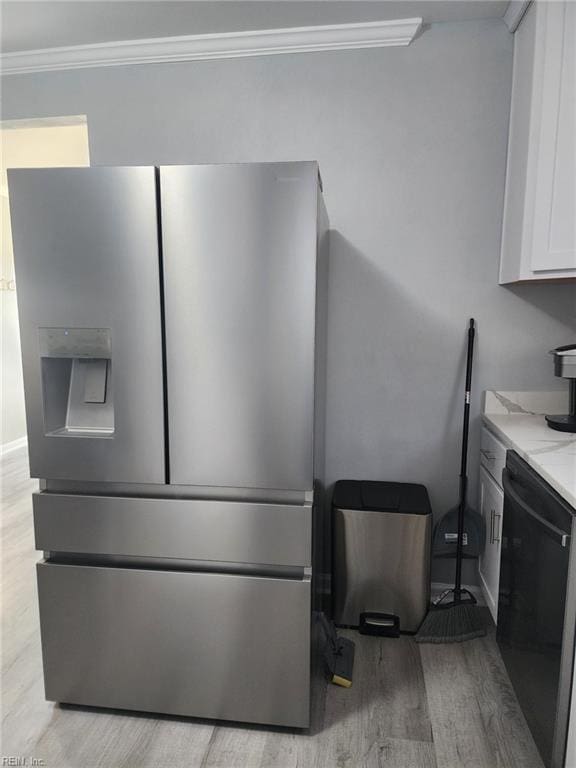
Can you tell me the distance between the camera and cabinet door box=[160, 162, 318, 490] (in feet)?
4.92

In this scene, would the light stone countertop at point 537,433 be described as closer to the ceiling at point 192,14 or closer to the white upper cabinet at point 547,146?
the white upper cabinet at point 547,146

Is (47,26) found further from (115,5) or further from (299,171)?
(299,171)

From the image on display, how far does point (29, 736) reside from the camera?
5.60 feet

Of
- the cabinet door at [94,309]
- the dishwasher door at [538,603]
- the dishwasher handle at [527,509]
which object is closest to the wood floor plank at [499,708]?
the dishwasher door at [538,603]

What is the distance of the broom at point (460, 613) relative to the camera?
86.4 inches

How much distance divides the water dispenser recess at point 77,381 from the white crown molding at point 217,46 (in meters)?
1.46

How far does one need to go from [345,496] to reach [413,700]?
78 centimetres

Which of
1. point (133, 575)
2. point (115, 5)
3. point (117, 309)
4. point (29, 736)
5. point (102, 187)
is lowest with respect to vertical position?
point (29, 736)

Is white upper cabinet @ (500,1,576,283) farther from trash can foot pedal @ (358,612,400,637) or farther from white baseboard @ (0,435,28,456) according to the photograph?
white baseboard @ (0,435,28,456)

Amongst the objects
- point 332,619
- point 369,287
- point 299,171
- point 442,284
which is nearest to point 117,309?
point 299,171

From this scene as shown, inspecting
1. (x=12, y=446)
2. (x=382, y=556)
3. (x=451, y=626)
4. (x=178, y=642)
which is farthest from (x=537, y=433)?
(x=12, y=446)

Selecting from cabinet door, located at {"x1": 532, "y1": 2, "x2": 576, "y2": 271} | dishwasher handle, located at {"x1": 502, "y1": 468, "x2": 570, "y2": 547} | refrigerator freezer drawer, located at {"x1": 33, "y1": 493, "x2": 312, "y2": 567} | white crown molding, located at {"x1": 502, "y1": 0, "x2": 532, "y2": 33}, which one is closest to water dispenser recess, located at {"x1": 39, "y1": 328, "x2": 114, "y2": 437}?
refrigerator freezer drawer, located at {"x1": 33, "y1": 493, "x2": 312, "y2": 567}

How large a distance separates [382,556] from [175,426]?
1.11 m

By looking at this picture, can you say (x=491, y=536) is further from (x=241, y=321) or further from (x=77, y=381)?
(x=77, y=381)
